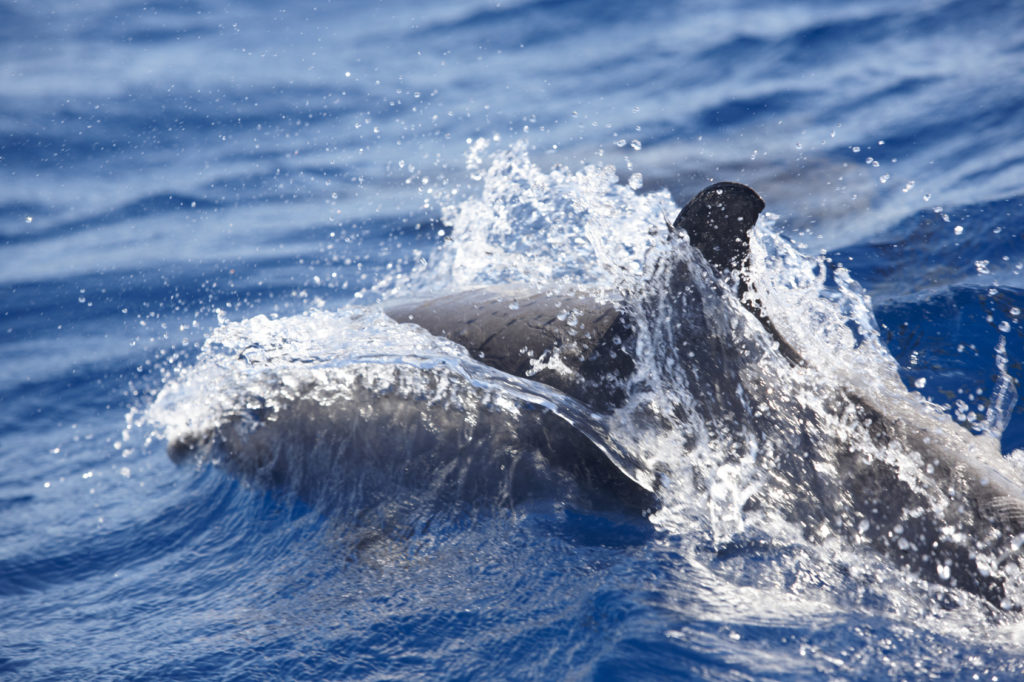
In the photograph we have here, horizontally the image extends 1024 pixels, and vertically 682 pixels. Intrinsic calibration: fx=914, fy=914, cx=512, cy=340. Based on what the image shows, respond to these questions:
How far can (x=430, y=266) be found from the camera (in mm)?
5633

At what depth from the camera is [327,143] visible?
8062 mm

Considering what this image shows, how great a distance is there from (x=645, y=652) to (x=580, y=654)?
17 centimetres

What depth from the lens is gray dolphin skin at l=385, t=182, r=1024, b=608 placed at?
275 cm

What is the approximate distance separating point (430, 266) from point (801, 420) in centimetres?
309

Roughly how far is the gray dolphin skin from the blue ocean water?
108 millimetres

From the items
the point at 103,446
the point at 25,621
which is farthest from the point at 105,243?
the point at 25,621

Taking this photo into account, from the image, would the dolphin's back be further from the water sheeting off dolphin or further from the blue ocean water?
the blue ocean water

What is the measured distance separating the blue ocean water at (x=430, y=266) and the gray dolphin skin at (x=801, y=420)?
0.35ft

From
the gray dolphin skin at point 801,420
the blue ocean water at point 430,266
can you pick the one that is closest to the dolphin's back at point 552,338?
the gray dolphin skin at point 801,420

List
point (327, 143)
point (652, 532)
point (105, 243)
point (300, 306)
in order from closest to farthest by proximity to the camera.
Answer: point (652, 532) → point (300, 306) → point (105, 243) → point (327, 143)

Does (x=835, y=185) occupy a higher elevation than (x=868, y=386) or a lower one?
higher

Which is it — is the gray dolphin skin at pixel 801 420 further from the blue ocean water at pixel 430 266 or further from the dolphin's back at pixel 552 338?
the blue ocean water at pixel 430 266

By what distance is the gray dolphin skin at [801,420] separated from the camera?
2.75 m

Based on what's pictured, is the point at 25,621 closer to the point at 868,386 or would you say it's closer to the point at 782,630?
the point at 782,630
